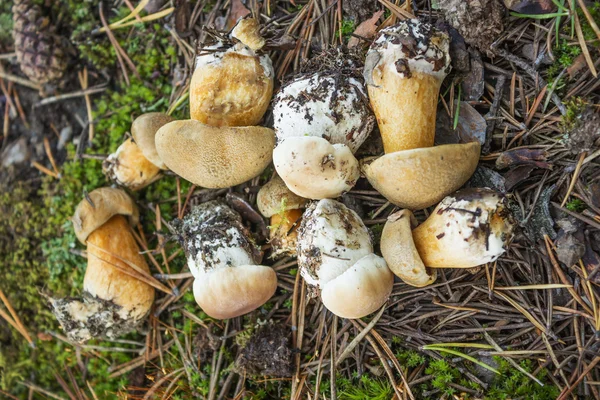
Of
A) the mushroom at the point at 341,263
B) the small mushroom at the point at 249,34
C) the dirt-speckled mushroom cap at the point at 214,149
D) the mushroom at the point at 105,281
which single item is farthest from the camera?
the mushroom at the point at 105,281

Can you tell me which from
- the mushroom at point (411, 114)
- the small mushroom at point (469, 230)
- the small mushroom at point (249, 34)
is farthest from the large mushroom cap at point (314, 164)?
the small mushroom at point (249, 34)

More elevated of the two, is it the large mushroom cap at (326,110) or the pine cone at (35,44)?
the pine cone at (35,44)

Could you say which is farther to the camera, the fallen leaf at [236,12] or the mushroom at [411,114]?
the fallen leaf at [236,12]

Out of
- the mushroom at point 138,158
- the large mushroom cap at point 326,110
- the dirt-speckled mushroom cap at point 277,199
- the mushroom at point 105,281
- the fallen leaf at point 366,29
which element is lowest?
the mushroom at point 105,281

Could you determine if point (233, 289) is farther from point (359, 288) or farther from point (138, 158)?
point (138, 158)

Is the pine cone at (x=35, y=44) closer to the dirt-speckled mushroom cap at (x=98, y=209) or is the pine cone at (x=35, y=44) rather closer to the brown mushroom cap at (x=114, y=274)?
the dirt-speckled mushroom cap at (x=98, y=209)

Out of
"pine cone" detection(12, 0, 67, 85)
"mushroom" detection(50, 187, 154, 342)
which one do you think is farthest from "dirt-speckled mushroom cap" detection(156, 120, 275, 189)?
"pine cone" detection(12, 0, 67, 85)

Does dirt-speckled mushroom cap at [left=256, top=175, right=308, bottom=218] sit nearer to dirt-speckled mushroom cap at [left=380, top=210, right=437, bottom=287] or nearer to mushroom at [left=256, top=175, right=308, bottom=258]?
mushroom at [left=256, top=175, right=308, bottom=258]
